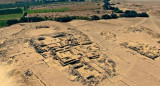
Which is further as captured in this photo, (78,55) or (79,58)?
(78,55)

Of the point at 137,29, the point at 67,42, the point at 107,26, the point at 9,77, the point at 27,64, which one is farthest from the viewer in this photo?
the point at 107,26

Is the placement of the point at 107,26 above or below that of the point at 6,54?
above

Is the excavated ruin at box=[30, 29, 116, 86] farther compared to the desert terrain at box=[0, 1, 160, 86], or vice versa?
the excavated ruin at box=[30, 29, 116, 86]

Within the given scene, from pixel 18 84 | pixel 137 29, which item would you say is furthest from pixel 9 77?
pixel 137 29

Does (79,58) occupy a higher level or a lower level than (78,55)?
lower

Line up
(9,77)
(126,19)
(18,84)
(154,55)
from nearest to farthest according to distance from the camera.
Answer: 1. (18,84)
2. (9,77)
3. (154,55)
4. (126,19)

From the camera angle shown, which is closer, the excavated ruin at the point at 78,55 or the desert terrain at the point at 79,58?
the desert terrain at the point at 79,58

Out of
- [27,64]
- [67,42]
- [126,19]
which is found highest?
[126,19]

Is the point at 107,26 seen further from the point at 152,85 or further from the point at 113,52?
the point at 152,85
